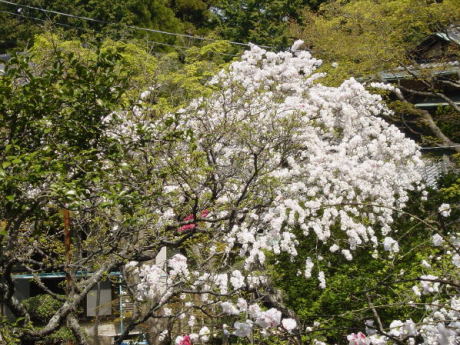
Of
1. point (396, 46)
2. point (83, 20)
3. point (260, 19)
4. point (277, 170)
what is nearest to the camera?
point (277, 170)

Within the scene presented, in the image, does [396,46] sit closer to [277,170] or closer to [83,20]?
[277,170]

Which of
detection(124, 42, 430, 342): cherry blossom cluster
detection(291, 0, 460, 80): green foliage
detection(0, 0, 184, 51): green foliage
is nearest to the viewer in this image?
detection(124, 42, 430, 342): cherry blossom cluster

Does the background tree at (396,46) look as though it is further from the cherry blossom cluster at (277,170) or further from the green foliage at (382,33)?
the cherry blossom cluster at (277,170)

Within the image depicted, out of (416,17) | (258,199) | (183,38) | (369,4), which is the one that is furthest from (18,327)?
(183,38)

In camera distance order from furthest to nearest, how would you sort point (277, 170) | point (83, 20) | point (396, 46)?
point (83, 20)
point (396, 46)
point (277, 170)

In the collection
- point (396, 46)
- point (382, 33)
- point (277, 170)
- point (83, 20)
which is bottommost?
point (277, 170)

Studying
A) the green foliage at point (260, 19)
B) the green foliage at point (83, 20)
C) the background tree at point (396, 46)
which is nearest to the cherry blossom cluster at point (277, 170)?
the background tree at point (396, 46)

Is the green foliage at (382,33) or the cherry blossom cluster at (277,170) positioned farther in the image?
the green foliage at (382,33)

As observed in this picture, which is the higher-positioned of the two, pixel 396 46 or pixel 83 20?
pixel 396 46

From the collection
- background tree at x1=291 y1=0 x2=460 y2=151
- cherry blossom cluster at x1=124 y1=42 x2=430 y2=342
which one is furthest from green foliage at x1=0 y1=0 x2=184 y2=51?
cherry blossom cluster at x1=124 y1=42 x2=430 y2=342

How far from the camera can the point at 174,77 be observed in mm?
14625

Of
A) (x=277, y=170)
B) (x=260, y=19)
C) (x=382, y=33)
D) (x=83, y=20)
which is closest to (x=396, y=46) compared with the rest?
(x=382, y=33)

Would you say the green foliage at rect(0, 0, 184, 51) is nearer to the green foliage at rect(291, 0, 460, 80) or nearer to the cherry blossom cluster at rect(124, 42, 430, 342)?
the green foliage at rect(291, 0, 460, 80)

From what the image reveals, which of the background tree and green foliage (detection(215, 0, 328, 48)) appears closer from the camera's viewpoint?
the background tree
